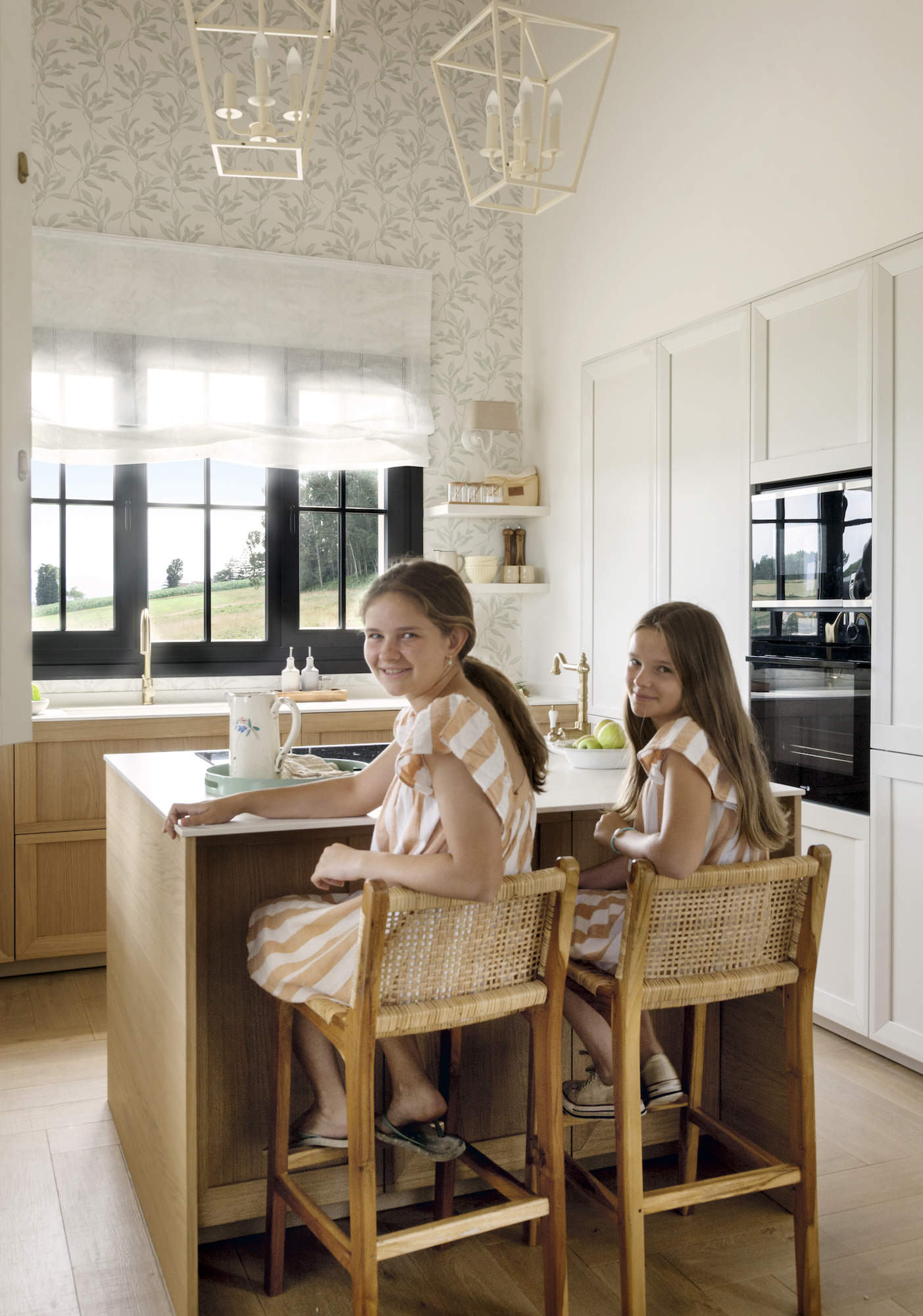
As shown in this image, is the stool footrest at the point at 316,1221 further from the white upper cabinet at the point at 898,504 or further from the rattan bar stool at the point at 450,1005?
the white upper cabinet at the point at 898,504

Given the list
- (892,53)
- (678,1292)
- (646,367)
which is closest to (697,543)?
(646,367)

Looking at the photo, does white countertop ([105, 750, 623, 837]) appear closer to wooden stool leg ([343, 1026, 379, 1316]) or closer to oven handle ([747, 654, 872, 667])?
wooden stool leg ([343, 1026, 379, 1316])

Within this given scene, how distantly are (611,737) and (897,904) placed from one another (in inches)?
41.5

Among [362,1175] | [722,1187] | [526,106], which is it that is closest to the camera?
[362,1175]

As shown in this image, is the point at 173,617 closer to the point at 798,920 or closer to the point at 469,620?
the point at 469,620

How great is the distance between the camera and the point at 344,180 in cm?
443

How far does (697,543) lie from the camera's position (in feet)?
11.8

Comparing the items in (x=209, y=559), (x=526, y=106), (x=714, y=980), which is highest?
(x=526, y=106)

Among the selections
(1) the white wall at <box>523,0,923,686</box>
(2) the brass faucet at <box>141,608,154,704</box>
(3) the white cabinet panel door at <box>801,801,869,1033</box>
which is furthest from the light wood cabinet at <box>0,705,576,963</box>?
(1) the white wall at <box>523,0,923,686</box>

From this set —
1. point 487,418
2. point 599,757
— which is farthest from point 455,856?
point 487,418

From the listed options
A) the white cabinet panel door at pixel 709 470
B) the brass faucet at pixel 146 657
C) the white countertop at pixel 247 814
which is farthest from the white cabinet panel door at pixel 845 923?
the brass faucet at pixel 146 657

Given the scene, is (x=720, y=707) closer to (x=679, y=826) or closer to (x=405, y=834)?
(x=679, y=826)

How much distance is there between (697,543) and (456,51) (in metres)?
2.51

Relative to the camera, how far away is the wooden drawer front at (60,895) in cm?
351
